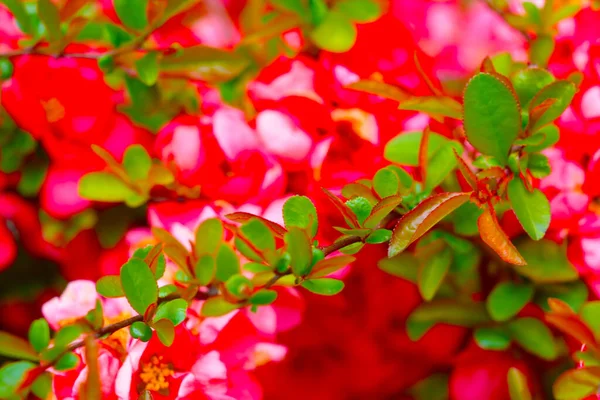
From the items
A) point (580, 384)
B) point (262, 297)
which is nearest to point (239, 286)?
point (262, 297)

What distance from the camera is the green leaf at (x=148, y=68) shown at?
1.68 ft

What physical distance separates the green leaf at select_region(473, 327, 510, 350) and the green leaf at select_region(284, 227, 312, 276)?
19 cm

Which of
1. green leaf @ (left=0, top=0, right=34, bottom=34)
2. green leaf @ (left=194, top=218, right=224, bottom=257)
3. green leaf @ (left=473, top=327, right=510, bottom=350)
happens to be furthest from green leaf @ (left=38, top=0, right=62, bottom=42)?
green leaf @ (left=473, top=327, right=510, bottom=350)

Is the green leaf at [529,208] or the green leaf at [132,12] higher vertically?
the green leaf at [132,12]

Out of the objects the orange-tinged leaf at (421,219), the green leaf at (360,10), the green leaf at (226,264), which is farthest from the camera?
the green leaf at (360,10)

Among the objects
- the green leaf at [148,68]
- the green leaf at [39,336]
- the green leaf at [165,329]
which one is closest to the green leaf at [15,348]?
the green leaf at [39,336]

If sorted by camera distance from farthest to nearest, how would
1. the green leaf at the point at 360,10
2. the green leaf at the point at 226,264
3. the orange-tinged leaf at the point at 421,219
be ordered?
the green leaf at the point at 360,10 → the green leaf at the point at 226,264 → the orange-tinged leaf at the point at 421,219

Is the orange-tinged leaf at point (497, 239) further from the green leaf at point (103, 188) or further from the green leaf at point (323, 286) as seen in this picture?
the green leaf at point (103, 188)

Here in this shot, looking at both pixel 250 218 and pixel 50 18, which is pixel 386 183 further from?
pixel 50 18

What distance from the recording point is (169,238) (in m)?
0.46

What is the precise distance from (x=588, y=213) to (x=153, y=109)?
0.39 metres

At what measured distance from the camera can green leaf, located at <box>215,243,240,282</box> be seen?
17.9 inches

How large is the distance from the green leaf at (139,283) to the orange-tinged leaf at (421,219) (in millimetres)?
141

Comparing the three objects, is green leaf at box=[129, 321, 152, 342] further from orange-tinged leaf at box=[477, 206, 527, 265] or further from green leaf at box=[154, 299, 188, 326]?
orange-tinged leaf at box=[477, 206, 527, 265]
